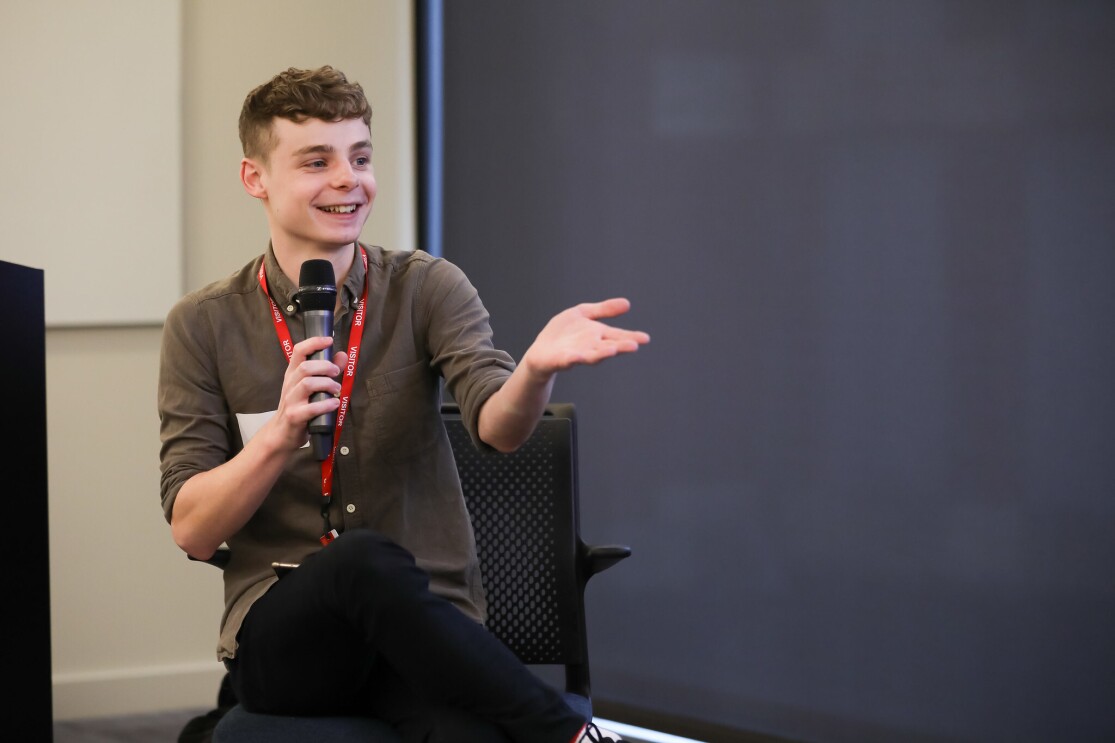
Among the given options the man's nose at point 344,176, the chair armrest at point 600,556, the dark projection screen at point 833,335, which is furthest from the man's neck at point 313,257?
the dark projection screen at point 833,335

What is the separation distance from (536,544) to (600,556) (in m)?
0.12

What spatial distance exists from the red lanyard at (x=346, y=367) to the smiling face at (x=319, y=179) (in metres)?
0.10

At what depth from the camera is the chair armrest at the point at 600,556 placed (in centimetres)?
191

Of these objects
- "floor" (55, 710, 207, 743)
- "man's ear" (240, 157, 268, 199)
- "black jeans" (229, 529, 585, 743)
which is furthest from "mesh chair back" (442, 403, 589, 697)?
"floor" (55, 710, 207, 743)

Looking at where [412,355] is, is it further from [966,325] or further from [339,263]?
[966,325]

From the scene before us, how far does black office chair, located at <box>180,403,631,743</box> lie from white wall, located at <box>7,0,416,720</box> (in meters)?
1.58

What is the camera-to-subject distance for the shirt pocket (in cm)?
175

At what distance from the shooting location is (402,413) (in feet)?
5.81

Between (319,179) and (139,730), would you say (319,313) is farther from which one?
(139,730)

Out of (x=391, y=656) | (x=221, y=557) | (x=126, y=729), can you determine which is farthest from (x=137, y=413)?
(x=391, y=656)

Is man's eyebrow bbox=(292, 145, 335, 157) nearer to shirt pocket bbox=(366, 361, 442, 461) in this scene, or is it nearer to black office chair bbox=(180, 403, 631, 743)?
shirt pocket bbox=(366, 361, 442, 461)

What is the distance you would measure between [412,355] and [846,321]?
4.00ft

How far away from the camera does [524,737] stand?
1.39 metres

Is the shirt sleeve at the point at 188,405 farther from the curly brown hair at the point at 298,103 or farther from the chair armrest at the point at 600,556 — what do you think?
the chair armrest at the point at 600,556
